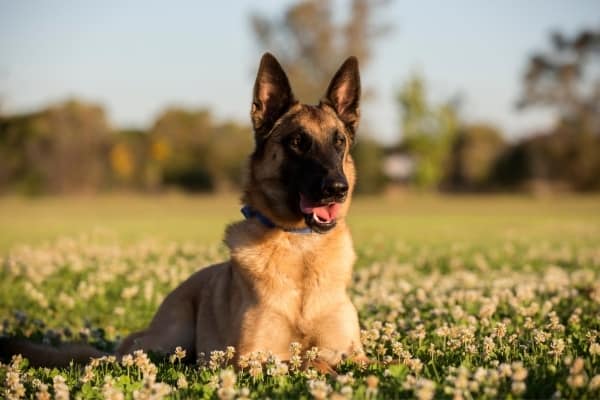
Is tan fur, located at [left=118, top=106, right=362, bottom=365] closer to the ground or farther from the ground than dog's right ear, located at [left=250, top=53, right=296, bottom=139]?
closer to the ground

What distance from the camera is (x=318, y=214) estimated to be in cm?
603

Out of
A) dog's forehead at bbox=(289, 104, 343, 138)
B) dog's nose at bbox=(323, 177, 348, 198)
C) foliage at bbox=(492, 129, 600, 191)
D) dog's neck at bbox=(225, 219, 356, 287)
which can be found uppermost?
dog's forehead at bbox=(289, 104, 343, 138)

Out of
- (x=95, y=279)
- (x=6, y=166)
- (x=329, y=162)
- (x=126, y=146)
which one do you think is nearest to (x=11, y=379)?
(x=329, y=162)

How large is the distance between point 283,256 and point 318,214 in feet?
1.68

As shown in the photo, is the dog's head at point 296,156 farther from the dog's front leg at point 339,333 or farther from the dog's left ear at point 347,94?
the dog's front leg at point 339,333

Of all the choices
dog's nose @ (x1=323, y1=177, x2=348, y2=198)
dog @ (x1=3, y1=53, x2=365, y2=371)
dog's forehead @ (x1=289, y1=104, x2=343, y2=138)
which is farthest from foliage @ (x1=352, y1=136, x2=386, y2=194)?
dog's nose @ (x1=323, y1=177, x2=348, y2=198)

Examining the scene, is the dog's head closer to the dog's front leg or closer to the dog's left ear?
the dog's left ear

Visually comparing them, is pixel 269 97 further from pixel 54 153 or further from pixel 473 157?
pixel 473 157

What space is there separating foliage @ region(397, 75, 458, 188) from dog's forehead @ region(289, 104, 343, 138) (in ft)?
258

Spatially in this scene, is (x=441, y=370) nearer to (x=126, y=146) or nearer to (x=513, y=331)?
(x=513, y=331)

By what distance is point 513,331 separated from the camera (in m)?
6.53

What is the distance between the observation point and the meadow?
4.26 m

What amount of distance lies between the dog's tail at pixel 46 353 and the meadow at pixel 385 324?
0.19 meters

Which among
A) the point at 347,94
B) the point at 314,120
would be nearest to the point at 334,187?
the point at 314,120
